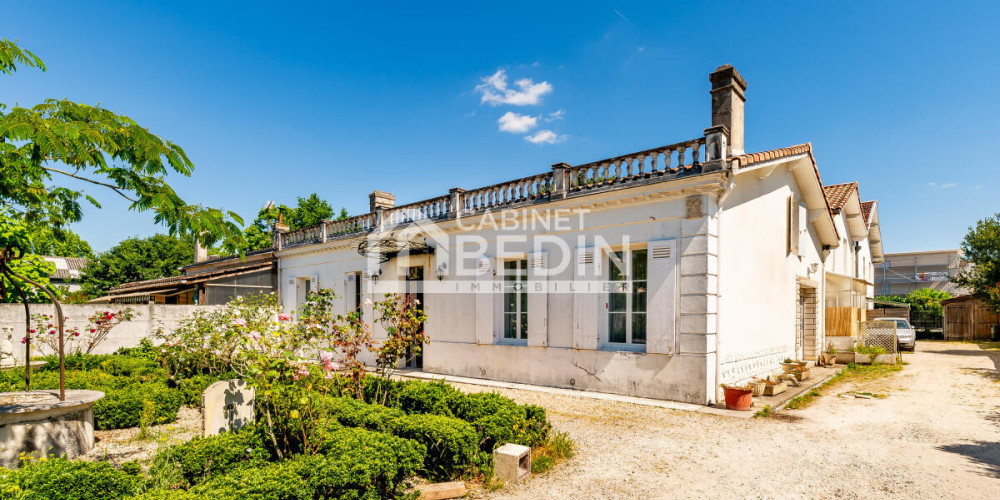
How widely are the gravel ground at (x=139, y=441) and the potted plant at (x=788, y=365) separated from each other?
11.4 meters

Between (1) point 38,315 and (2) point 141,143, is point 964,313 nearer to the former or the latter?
(2) point 141,143

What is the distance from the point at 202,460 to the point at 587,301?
7162 millimetres

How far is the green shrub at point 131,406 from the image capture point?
729 cm

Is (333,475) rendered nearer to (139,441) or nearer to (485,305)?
(139,441)

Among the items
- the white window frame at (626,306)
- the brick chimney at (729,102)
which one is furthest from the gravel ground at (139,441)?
the brick chimney at (729,102)

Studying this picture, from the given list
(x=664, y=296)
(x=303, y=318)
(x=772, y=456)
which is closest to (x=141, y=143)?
(x=303, y=318)

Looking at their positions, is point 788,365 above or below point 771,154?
below

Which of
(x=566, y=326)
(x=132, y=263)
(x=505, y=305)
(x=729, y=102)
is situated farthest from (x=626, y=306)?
(x=132, y=263)

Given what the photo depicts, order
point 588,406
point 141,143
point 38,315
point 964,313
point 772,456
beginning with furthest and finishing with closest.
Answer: point 964,313 < point 38,315 < point 588,406 < point 772,456 < point 141,143

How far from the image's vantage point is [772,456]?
6.04 meters

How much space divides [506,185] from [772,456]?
7.44 meters

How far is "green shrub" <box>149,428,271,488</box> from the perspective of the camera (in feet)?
14.1

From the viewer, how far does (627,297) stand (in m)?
9.86

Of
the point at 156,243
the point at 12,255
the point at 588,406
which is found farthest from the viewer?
the point at 156,243
